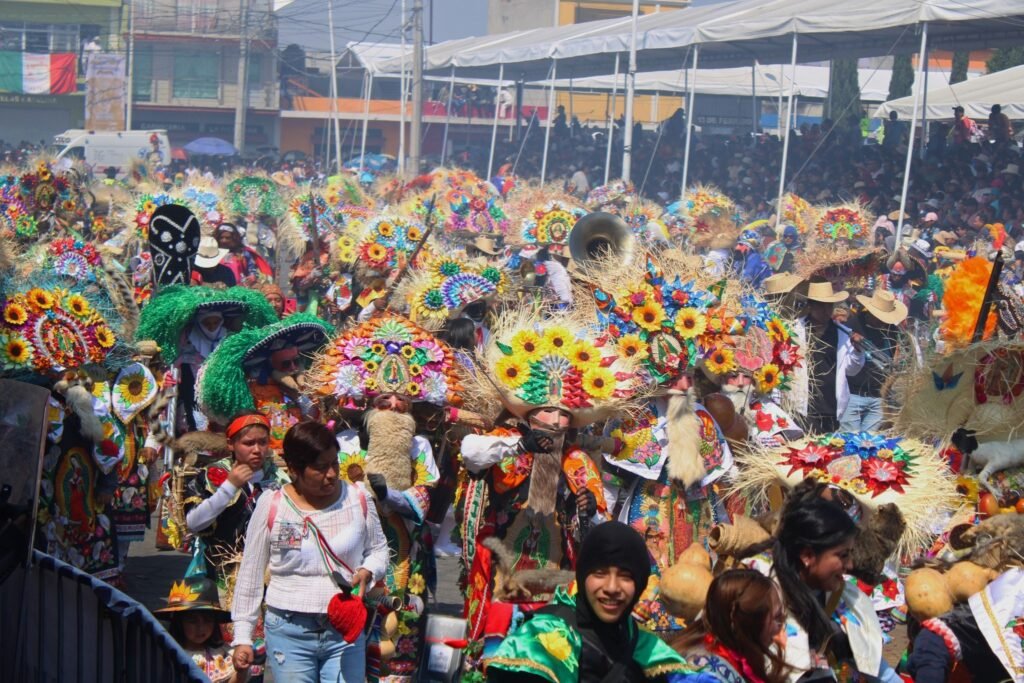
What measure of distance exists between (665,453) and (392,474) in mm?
1370

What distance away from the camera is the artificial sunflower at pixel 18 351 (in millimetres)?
7352

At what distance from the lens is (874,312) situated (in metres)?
11.5

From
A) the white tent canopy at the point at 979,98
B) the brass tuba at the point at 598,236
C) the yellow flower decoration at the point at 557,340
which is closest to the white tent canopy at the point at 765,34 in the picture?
the white tent canopy at the point at 979,98

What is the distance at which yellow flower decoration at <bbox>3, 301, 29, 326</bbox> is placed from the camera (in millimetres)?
7395

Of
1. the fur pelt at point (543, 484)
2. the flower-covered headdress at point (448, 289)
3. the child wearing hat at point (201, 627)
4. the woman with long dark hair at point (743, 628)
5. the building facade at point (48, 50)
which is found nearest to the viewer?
the woman with long dark hair at point (743, 628)

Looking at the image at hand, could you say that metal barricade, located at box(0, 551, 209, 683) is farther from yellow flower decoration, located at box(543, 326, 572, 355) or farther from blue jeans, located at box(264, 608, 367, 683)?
yellow flower decoration, located at box(543, 326, 572, 355)

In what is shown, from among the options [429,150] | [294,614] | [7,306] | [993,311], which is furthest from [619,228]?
[429,150]

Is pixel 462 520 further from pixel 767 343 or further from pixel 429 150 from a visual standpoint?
pixel 429 150

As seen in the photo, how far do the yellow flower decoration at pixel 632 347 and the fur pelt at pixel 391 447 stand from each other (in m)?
1.17

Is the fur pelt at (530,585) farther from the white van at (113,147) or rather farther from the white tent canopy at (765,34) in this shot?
the white van at (113,147)

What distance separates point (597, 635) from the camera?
3891 millimetres

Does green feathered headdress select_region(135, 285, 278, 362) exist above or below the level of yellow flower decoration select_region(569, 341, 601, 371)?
below

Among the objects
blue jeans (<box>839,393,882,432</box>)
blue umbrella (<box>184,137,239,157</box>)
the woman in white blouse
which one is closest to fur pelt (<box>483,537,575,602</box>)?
the woman in white blouse

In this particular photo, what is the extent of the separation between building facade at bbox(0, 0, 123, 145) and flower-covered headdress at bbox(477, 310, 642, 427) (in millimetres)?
60627
